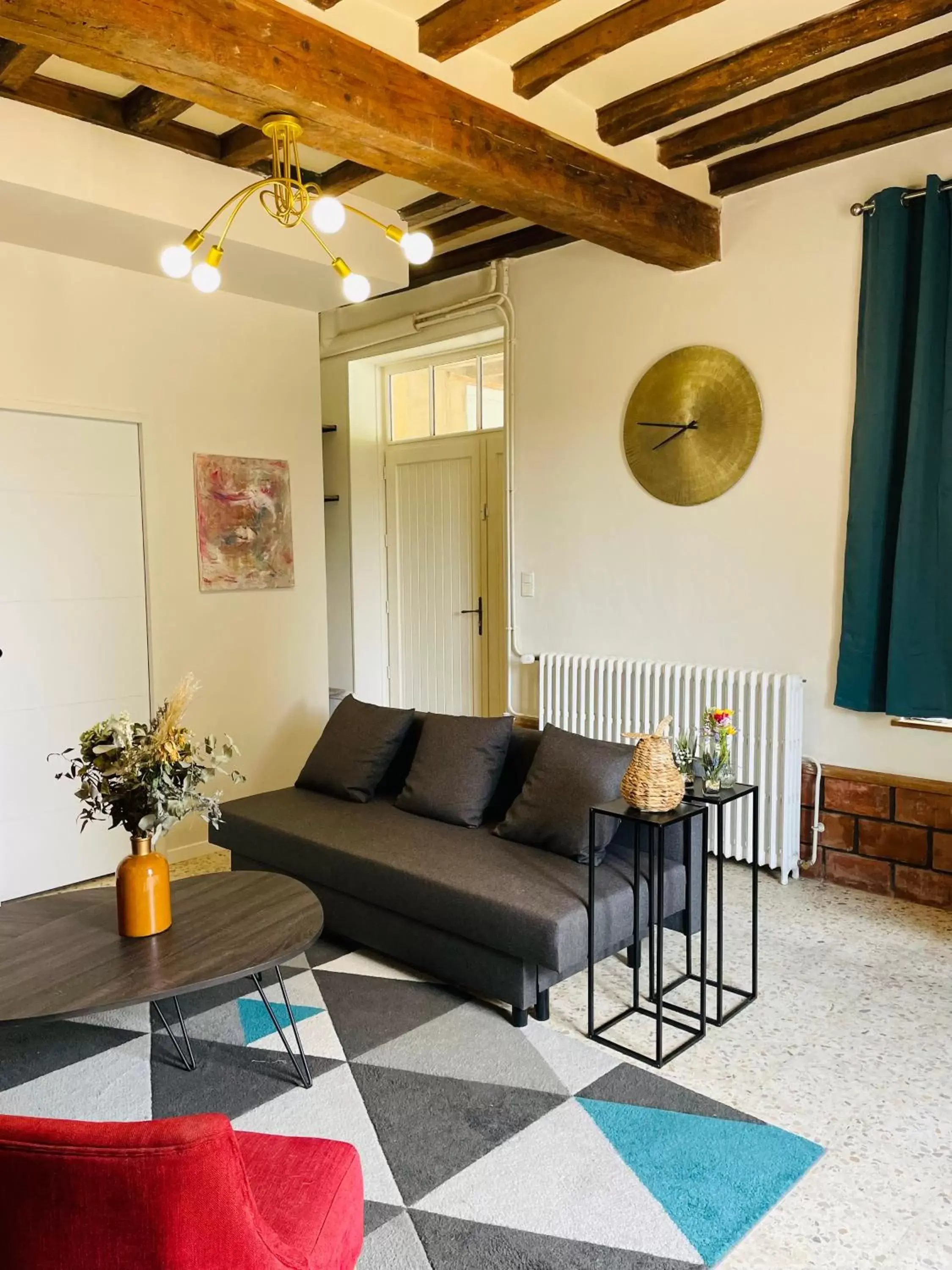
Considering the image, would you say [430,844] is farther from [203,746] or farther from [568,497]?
[568,497]

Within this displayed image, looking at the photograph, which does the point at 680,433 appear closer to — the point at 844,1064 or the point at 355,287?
the point at 355,287

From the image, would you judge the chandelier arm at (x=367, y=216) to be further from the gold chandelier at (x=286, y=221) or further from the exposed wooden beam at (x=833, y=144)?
the exposed wooden beam at (x=833, y=144)

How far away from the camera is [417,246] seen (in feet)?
9.20

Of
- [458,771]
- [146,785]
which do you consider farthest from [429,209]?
[146,785]

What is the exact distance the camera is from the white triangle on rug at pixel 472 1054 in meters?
2.43

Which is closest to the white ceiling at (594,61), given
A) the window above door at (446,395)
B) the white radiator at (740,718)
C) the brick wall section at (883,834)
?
the window above door at (446,395)

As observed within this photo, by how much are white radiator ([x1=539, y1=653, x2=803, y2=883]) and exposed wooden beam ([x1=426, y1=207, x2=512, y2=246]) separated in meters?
2.22

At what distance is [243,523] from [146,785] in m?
2.51

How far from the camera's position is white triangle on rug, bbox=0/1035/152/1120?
2.32 m

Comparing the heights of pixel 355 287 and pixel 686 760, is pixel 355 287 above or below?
above

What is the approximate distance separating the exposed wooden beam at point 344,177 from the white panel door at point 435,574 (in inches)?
69.6

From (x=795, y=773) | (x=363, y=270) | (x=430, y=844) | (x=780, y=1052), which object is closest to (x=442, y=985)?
(x=430, y=844)

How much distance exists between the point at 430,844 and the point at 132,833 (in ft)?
3.39

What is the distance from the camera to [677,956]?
3.16 m
